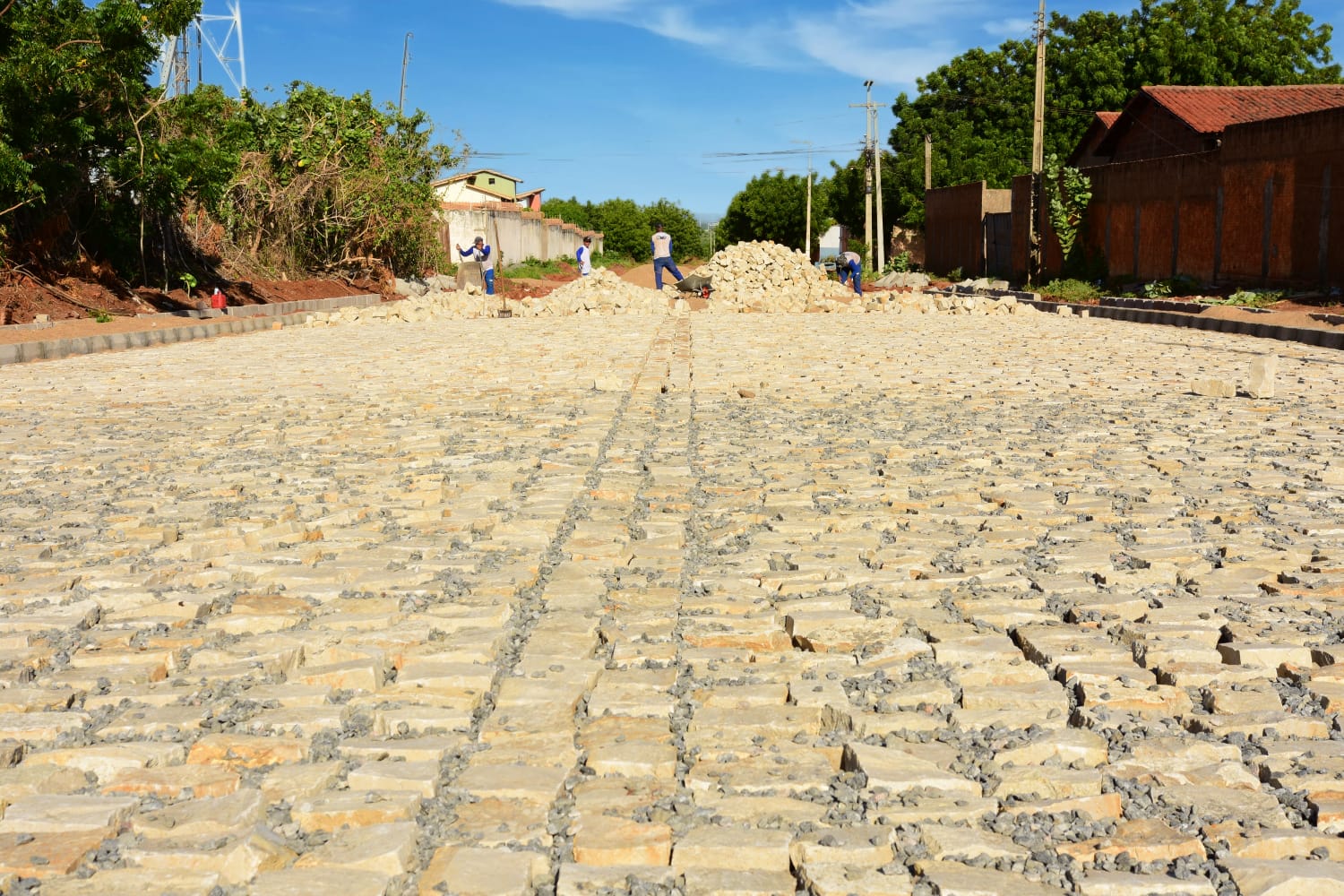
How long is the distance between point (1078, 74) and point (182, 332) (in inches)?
1488

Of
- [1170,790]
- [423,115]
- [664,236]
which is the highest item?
[423,115]

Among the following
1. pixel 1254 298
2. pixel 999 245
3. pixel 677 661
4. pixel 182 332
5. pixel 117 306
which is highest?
pixel 999 245

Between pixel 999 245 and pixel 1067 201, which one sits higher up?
pixel 1067 201

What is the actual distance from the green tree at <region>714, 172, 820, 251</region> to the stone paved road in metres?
73.7

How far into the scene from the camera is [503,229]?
151 ft

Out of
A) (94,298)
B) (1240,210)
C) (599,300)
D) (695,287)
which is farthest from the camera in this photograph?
(695,287)

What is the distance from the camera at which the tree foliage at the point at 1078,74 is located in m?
43.5

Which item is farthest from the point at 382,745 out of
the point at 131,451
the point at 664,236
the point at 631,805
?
the point at 664,236

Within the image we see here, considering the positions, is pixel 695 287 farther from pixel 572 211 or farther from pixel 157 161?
pixel 572 211

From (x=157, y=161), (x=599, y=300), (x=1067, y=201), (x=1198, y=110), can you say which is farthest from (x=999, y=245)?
(x=157, y=161)

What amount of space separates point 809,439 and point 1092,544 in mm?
2926

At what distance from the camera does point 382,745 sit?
3.00 meters

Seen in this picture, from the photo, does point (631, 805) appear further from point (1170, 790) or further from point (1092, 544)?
point (1092, 544)

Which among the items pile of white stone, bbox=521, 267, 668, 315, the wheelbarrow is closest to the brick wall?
the wheelbarrow
